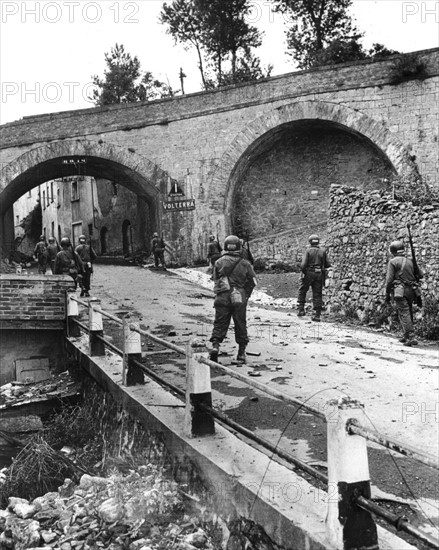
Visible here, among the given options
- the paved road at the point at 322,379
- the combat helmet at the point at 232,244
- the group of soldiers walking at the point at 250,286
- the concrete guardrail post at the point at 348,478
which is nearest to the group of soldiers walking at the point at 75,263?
the paved road at the point at 322,379

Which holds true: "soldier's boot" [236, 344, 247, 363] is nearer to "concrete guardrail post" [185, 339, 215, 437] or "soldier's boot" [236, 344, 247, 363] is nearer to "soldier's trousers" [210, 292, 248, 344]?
"soldier's trousers" [210, 292, 248, 344]

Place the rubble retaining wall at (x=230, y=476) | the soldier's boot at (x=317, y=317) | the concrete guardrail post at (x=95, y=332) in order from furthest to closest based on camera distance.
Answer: the soldier's boot at (x=317, y=317)
the concrete guardrail post at (x=95, y=332)
the rubble retaining wall at (x=230, y=476)

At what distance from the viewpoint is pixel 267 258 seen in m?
19.8

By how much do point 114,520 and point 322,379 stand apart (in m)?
3.17

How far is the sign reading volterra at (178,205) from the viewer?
883 inches

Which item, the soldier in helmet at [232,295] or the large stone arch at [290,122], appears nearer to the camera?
the soldier in helmet at [232,295]

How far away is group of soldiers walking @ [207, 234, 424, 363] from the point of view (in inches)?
304

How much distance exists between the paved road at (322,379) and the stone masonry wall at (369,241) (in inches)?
44.3

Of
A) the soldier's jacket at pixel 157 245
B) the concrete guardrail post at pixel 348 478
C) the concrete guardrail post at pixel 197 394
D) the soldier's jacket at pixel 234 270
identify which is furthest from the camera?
the soldier's jacket at pixel 157 245

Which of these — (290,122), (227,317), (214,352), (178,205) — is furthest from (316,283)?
(178,205)

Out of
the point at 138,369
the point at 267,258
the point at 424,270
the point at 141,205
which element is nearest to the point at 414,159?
the point at 267,258

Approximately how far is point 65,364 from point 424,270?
6127 millimetres

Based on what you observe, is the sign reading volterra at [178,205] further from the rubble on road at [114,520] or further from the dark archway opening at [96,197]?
the rubble on road at [114,520]

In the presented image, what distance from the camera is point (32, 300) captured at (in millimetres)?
9781
